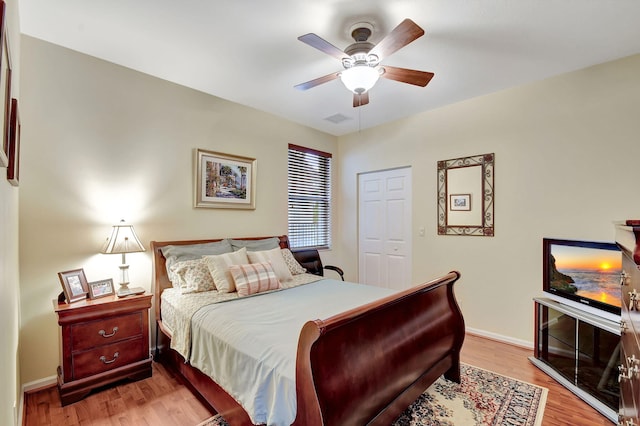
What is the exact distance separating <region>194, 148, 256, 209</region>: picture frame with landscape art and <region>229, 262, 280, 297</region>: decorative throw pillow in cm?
103

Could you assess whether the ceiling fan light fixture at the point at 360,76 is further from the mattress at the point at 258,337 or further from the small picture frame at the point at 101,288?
the small picture frame at the point at 101,288

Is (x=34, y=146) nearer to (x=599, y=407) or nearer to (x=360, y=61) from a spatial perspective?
(x=360, y=61)

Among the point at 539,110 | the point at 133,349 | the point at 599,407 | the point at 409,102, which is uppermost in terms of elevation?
the point at 409,102

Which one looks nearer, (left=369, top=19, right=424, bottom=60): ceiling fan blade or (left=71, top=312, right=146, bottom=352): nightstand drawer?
(left=369, top=19, right=424, bottom=60): ceiling fan blade

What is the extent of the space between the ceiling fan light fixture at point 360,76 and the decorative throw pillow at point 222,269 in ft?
6.01

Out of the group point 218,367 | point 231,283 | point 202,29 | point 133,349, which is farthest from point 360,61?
point 133,349

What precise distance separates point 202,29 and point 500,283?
3668 mm

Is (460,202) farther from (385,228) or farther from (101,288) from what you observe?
(101,288)

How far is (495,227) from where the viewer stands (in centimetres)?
330

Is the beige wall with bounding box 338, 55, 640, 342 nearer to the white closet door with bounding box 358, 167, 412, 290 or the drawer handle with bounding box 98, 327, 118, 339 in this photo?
the white closet door with bounding box 358, 167, 412, 290

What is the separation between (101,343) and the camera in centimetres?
228

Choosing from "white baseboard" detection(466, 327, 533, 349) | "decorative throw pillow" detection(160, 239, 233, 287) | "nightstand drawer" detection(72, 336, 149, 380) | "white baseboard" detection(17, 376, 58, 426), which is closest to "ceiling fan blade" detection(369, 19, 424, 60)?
"decorative throw pillow" detection(160, 239, 233, 287)

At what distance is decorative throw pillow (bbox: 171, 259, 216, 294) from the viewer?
2.60 m

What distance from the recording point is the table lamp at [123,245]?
2441 mm
